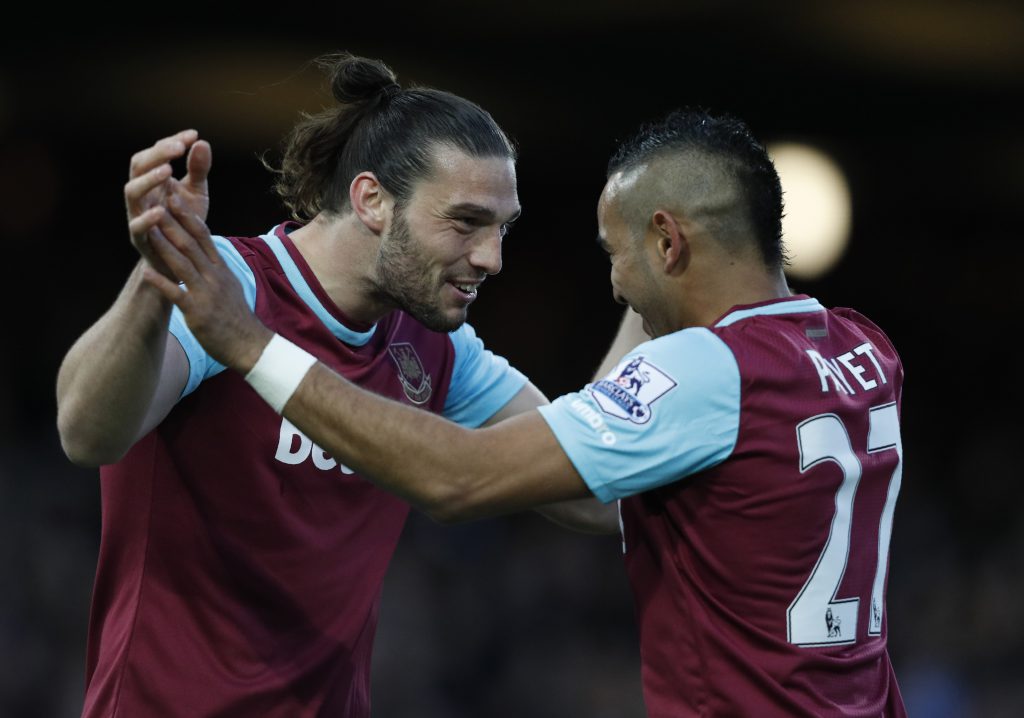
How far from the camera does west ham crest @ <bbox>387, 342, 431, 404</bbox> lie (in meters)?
3.51

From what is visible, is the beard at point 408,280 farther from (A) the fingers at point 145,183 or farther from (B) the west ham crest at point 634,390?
(A) the fingers at point 145,183

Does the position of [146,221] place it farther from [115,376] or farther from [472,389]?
[472,389]

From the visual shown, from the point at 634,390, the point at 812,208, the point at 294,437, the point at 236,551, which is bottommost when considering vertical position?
the point at 236,551

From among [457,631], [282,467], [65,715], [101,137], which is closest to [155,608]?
[282,467]

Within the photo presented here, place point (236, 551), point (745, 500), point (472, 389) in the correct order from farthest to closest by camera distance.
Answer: point (472, 389) < point (236, 551) < point (745, 500)

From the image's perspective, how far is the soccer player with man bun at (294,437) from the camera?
305 cm

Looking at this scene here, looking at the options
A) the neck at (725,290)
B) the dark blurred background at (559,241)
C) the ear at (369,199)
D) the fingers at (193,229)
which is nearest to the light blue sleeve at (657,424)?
the neck at (725,290)

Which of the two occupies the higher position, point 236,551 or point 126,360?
point 126,360

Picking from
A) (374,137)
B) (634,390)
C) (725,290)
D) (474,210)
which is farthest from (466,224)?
(634,390)

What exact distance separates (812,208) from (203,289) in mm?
8152

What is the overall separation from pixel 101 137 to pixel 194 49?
1860mm

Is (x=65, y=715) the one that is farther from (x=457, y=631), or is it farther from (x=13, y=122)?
(x=13, y=122)

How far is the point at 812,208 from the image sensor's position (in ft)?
33.0

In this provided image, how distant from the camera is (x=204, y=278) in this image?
99.8 inches
